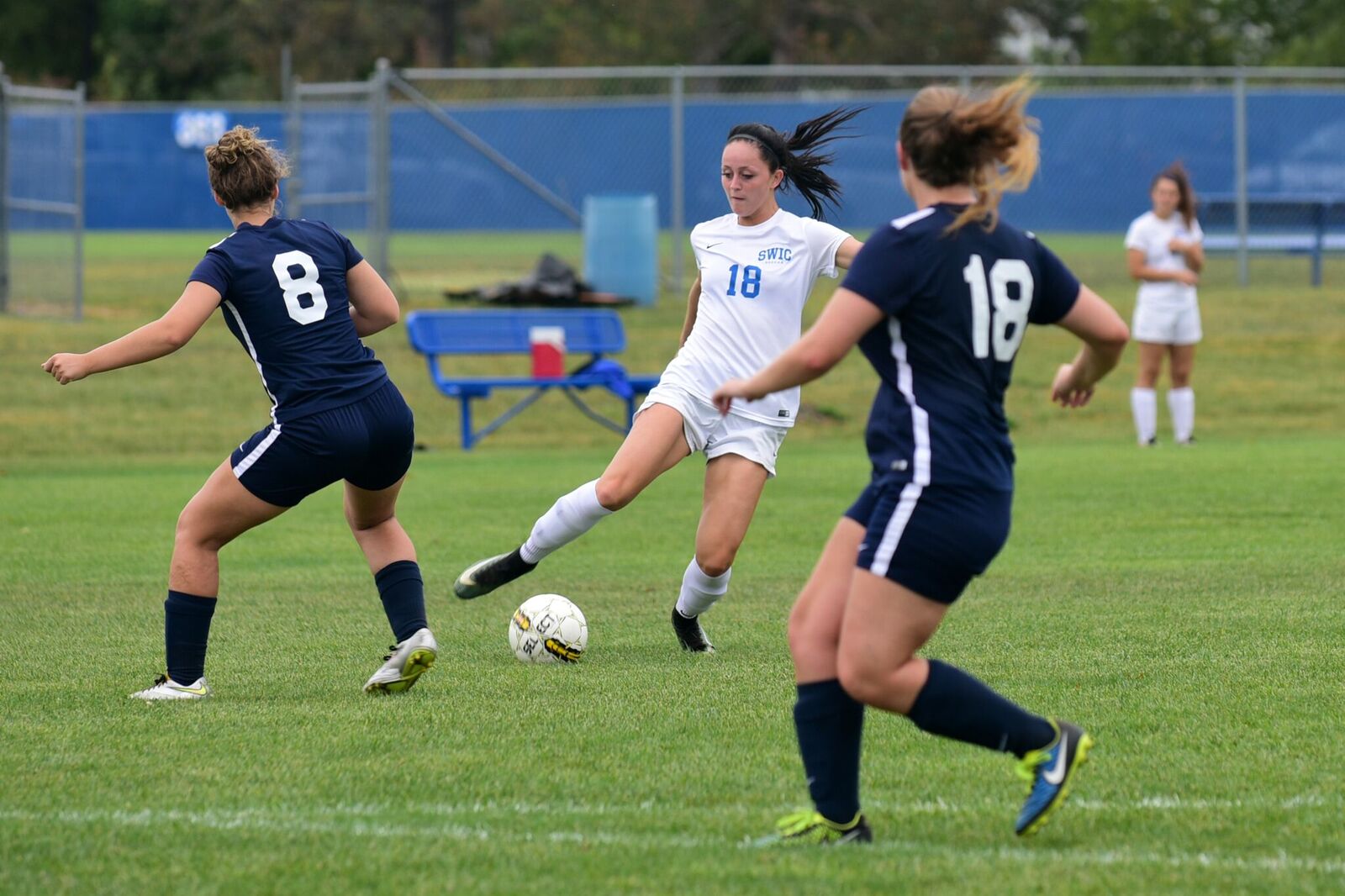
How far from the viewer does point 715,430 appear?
261 inches

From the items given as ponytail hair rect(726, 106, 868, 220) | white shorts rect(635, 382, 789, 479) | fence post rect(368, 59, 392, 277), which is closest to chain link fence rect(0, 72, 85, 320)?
fence post rect(368, 59, 392, 277)

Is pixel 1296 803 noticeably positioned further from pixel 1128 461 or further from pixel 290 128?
pixel 290 128

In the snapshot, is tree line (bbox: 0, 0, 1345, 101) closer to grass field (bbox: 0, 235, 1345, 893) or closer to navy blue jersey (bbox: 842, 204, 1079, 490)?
grass field (bbox: 0, 235, 1345, 893)

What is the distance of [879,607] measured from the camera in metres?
3.96

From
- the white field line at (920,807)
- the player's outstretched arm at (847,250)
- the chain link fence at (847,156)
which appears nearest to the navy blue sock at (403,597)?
the white field line at (920,807)

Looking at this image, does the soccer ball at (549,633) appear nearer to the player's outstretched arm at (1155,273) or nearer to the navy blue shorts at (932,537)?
the navy blue shorts at (932,537)

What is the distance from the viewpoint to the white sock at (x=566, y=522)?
257 inches

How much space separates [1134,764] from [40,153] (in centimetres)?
1871

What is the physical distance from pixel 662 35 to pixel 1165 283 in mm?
34044

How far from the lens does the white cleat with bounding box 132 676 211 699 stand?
5828 mm

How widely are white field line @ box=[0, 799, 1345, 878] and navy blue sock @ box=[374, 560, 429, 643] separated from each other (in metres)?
1.58

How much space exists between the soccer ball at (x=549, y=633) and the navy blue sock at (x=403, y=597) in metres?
0.59

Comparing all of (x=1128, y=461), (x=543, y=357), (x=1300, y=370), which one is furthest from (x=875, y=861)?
(x=1300, y=370)

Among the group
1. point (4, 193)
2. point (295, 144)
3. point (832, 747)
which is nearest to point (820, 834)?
point (832, 747)
